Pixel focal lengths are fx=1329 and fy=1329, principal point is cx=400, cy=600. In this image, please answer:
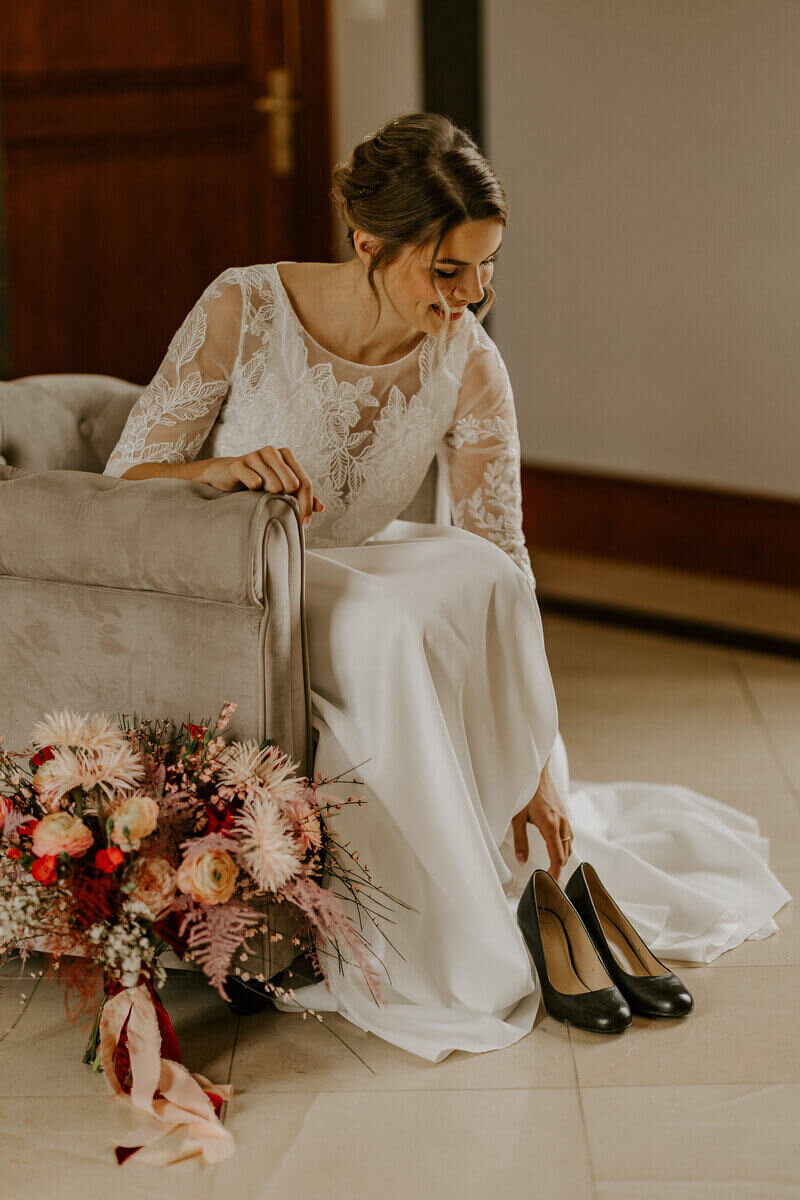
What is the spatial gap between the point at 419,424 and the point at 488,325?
2.52 metres

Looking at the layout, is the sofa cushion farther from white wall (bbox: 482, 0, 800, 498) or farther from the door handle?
white wall (bbox: 482, 0, 800, 498)

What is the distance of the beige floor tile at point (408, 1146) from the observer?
1.49 m

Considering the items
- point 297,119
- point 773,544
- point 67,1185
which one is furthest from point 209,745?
point 297,119

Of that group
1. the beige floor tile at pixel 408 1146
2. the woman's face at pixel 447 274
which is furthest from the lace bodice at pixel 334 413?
the beige floor tile at pixel 408 1146

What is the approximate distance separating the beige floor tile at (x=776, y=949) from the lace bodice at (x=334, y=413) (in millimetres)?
670

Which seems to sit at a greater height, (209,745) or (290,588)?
(290,588)

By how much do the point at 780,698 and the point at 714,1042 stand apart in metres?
1.54

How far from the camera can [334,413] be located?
2107 mm

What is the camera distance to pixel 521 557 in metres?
2.16

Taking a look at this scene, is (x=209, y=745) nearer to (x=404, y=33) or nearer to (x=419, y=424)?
(x=419, y=424)

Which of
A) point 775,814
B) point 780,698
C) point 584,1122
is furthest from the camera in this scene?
point 780,698

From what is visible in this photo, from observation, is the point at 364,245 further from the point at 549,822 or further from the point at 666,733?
the point at 666,733

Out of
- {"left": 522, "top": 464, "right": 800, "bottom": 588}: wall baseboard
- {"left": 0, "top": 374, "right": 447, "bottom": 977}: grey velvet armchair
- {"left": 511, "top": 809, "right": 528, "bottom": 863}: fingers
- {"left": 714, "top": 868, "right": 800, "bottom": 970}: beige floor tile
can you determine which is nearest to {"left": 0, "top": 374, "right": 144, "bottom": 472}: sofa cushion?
{"left": 0, "top": 374, "right": 447, "bottom": 977}: grey velvet armchair

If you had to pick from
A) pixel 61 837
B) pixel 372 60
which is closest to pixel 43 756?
pixel 61 837
